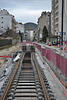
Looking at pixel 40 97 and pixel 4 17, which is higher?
pixel 4 17

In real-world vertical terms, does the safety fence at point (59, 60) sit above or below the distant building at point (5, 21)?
below

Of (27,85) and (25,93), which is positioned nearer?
(25,93)

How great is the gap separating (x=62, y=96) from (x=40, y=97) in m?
1.24

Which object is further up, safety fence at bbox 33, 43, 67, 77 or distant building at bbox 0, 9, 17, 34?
distant building at bbox 0, 9, 17, 34

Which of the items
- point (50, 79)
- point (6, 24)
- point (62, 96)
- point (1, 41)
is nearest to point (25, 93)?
point (62, 96)

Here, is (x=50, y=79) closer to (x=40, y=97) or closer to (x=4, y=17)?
(x=40, y=97)

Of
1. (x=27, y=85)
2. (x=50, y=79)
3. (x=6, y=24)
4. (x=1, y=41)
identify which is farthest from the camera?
(x=6, y=24)

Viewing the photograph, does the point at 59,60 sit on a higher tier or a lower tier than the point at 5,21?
lower

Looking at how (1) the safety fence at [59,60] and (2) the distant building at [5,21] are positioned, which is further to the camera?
(2) the distant building at [5,21]

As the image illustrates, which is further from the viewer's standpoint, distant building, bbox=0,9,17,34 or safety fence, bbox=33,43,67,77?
distant building, bbox=0,9,17,34

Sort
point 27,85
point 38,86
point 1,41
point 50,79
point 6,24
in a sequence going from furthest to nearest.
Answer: point 6,24 → point 1,41 → point 50,79 → point 27,85 → point 38,86

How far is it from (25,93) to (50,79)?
3382 millimetres

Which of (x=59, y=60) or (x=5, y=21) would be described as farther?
(x=5, y=21)

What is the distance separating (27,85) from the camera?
9805mm
